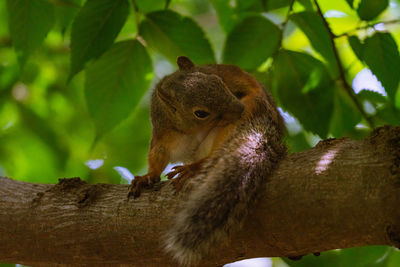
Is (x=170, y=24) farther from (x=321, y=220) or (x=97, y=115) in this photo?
(x=321, y=220)

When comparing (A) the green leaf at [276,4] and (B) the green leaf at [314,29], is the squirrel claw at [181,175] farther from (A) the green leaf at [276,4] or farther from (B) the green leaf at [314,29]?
(A) the green leaf at [276,4]

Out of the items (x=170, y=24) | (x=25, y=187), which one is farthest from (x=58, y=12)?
(x=25, y=187)

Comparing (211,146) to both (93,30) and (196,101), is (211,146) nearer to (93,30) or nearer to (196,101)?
(196,101)

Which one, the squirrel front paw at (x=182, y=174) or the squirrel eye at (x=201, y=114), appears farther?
the squirrel eye at (x=201, y=114)

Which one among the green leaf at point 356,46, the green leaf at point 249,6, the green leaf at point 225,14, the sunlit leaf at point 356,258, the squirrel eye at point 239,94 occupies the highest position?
the green leaf at point 225,14

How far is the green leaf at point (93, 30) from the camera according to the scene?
7.18ft

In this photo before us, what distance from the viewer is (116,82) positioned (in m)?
2.40

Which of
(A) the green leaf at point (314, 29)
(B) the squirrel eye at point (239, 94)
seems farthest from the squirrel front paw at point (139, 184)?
(A) the green leaf at point (314, 29)

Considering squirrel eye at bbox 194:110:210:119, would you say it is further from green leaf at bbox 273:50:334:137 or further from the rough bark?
the rough bark

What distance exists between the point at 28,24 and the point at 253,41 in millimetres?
1159

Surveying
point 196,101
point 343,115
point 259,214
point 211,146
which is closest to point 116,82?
point 196,101

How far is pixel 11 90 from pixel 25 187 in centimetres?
137

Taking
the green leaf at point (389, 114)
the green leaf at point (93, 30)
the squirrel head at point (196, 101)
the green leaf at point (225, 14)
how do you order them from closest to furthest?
the green leaf at point (93, 30) → the squirrel head at point (196, 101) → the green leaf at point (389, 114) → the green leaf at point (225, 14)

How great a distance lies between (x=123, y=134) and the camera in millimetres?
3377
